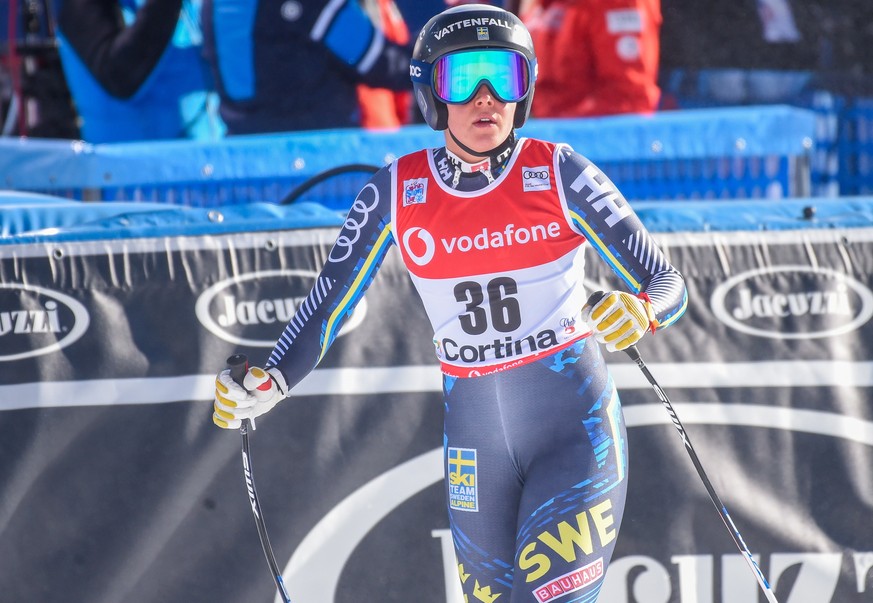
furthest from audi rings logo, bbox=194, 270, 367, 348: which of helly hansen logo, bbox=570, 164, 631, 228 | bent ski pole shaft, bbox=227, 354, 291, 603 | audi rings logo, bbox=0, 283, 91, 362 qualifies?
helly hansen logo, bbox=570, 164, 631, 228

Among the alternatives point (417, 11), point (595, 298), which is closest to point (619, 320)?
point (595, 298)

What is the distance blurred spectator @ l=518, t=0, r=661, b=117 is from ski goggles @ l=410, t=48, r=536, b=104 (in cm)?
288

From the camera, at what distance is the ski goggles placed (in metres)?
3.24

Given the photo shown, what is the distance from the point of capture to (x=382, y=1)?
6.52 m

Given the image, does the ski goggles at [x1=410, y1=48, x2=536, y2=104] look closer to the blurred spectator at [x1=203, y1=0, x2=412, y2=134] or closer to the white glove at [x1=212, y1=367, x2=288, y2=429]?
the white glove at [x1=212, y1=367, x2=288, y2=429]

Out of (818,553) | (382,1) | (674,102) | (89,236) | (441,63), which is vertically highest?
(382,1)

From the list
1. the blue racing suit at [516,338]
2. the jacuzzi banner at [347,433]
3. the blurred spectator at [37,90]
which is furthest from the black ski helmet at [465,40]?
the blurred spectator at [37,90]

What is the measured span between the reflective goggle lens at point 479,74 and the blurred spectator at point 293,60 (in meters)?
2.86

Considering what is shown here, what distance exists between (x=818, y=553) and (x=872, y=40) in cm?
456

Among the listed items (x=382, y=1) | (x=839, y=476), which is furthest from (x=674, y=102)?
(x=839, y=476)

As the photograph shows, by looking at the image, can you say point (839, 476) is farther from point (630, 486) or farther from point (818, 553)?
point (630, 486)

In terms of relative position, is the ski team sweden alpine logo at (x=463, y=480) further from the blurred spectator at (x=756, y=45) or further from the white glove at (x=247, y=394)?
Answer: the blurred spectator at (x=756, y=45)

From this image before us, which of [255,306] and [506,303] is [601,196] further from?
[255,306]

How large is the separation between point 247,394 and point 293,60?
10.4ft
